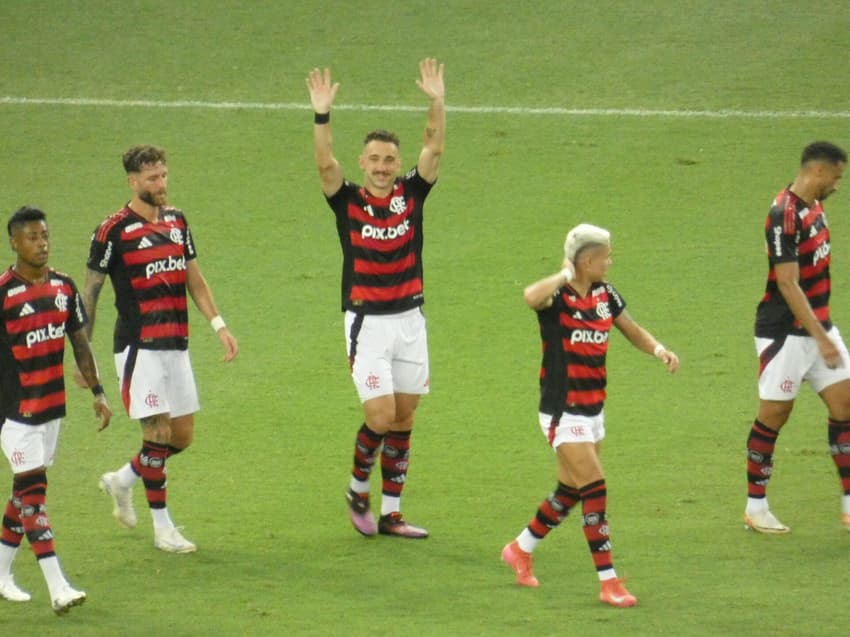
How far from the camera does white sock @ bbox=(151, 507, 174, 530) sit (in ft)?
31.0

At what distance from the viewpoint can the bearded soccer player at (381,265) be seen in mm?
9336

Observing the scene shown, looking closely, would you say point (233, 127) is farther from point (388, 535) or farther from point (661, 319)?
point (388, 535)

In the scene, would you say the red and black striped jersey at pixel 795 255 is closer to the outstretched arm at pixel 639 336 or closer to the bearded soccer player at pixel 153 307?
the outstretched arm at pixel 639 336

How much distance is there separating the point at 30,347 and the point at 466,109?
10089mm

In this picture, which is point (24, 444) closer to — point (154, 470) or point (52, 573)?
point (52, 573)

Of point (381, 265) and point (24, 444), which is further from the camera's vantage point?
point (381, 265)

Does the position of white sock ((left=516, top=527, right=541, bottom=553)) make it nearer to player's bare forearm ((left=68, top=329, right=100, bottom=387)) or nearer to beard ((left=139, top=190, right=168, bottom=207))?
player's bare forearm ((left=68, top=329, right=100, bottom=387))

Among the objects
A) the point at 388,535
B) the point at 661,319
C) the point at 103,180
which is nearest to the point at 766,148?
the point at 661,319

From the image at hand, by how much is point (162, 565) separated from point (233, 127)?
9297mm

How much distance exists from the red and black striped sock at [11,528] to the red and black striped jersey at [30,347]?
1.84 ft

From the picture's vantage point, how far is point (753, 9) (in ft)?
63.6

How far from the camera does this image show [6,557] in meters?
8.67

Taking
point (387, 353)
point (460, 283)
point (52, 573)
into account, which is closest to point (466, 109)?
point (460, 283)

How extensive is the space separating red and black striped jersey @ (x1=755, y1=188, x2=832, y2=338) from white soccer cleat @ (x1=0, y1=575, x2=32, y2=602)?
4547 mm
